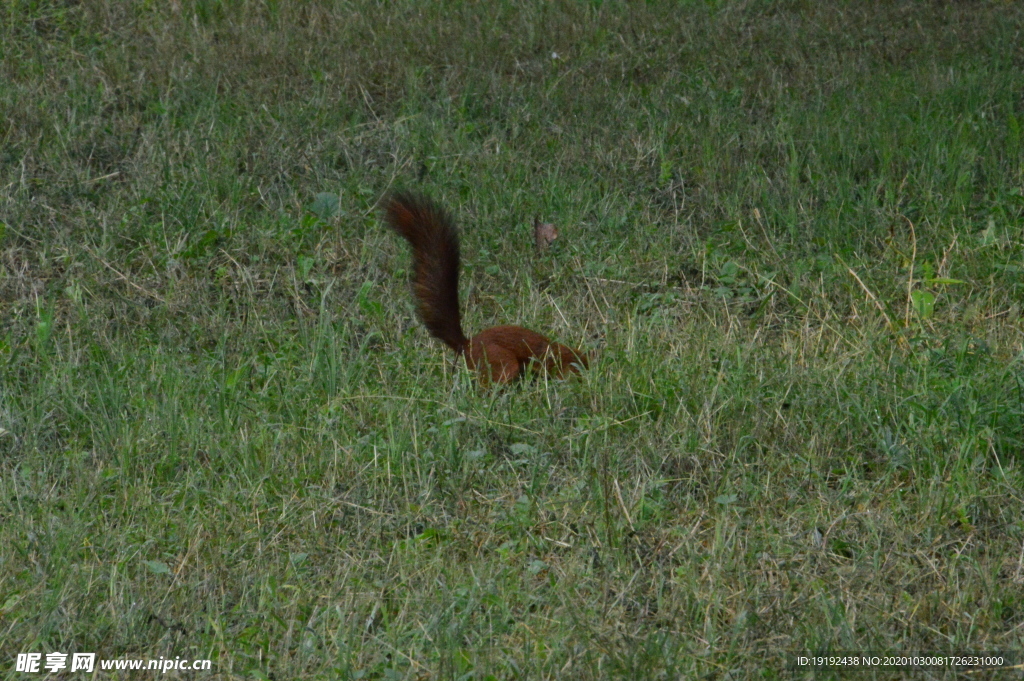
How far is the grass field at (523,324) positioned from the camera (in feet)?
8.80

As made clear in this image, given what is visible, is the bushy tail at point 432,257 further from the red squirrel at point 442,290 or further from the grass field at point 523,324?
the grass field at point 523,324

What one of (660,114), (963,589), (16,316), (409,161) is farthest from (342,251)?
(963,589)

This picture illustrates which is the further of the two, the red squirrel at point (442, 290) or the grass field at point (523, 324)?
the red squirrel at point (442, 290)

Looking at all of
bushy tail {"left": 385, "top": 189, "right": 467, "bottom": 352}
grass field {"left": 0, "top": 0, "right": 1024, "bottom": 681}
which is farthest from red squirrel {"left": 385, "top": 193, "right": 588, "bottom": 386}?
grass field {"left": 0, "top": 0, "right": 1024, "bottom": 681}

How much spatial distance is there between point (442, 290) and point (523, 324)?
61cm

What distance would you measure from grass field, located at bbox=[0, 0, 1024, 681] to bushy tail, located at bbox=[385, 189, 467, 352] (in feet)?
0.62

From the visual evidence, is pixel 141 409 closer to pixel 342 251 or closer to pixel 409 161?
pixel 342 251

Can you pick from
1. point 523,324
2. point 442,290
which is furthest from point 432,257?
point 523,324

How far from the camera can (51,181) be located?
17.7ft

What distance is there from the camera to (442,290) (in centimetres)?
402

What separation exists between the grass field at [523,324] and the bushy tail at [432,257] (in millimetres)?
190

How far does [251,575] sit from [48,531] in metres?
0.62

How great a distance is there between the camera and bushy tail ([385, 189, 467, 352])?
402 cm

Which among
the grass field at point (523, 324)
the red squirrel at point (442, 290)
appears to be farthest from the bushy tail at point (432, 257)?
the grass field at point (523, 324)
